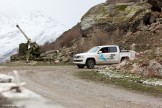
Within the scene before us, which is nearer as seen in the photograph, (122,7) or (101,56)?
(101,56)

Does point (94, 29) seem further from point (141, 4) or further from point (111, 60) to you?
point (111, 60)

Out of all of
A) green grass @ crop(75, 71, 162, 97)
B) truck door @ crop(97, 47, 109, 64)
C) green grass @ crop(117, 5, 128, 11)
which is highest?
green grass @ crop(117, 5, 128, 11)

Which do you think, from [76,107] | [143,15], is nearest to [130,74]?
[76,107]

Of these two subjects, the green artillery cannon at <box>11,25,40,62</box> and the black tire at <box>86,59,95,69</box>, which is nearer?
the black tire at <box>86,59,95,69</box>

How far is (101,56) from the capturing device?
117ft

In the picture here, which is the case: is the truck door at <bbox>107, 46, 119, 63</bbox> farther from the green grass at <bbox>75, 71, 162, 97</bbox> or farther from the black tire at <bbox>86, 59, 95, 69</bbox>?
the green grass at <bbox>75, 71, 162, 97</bbox>

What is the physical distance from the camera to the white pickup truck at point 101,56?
115 ft

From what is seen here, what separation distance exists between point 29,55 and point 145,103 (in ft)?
112

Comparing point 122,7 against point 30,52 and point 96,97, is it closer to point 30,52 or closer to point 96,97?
point 30,52

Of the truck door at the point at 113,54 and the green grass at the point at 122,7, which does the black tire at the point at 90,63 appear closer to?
the truck door at the point at 113,54

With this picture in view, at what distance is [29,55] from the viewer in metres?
48.4

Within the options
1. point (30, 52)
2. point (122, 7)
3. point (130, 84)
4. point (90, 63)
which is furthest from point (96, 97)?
point (122, 7)

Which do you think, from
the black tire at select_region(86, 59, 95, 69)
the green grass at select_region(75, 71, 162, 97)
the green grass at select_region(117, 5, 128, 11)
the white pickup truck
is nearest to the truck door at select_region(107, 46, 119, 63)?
the white pickup truck

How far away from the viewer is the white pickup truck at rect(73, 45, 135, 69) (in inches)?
1383
